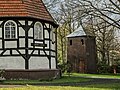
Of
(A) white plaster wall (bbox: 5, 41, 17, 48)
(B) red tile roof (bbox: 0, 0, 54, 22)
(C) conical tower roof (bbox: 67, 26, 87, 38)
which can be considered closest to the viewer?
(A) white plaster wall (bbox: 5, 41, 17, 48)

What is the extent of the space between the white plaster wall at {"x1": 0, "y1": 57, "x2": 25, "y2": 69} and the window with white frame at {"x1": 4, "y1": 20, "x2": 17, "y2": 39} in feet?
6.91

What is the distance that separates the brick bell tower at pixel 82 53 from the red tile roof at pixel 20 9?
23904mm

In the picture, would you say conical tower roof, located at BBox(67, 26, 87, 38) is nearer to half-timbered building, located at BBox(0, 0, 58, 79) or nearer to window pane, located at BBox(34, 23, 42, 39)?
window pane, located at BBox(34, 23, 42, 39)

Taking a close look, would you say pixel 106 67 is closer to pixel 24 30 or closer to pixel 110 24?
pixel 24 30

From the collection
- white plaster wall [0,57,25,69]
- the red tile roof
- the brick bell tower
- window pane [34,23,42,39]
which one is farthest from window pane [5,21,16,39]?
the brick bell tower

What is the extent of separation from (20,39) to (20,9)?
2.94 meters

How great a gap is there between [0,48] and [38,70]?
4.22 m

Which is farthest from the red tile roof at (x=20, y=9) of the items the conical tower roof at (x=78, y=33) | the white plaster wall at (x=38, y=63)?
the conical tower roof at (x=78, y=33)

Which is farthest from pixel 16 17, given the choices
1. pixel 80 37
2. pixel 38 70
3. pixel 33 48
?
pixel 80 37

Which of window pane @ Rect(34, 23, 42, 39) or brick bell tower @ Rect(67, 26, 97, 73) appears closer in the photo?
window pane @ Rect(34, 23, 42, 39)

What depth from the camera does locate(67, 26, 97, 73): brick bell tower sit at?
5706cm

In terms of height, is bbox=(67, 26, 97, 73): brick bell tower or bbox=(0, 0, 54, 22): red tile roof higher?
bbox=(0, 0, 54, 22): red tile roof

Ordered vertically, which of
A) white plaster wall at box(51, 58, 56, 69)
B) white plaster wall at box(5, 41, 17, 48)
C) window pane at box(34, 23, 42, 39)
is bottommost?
white plaster wall at box(51, 58, 56, 69)

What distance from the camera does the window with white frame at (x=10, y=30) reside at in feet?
104
